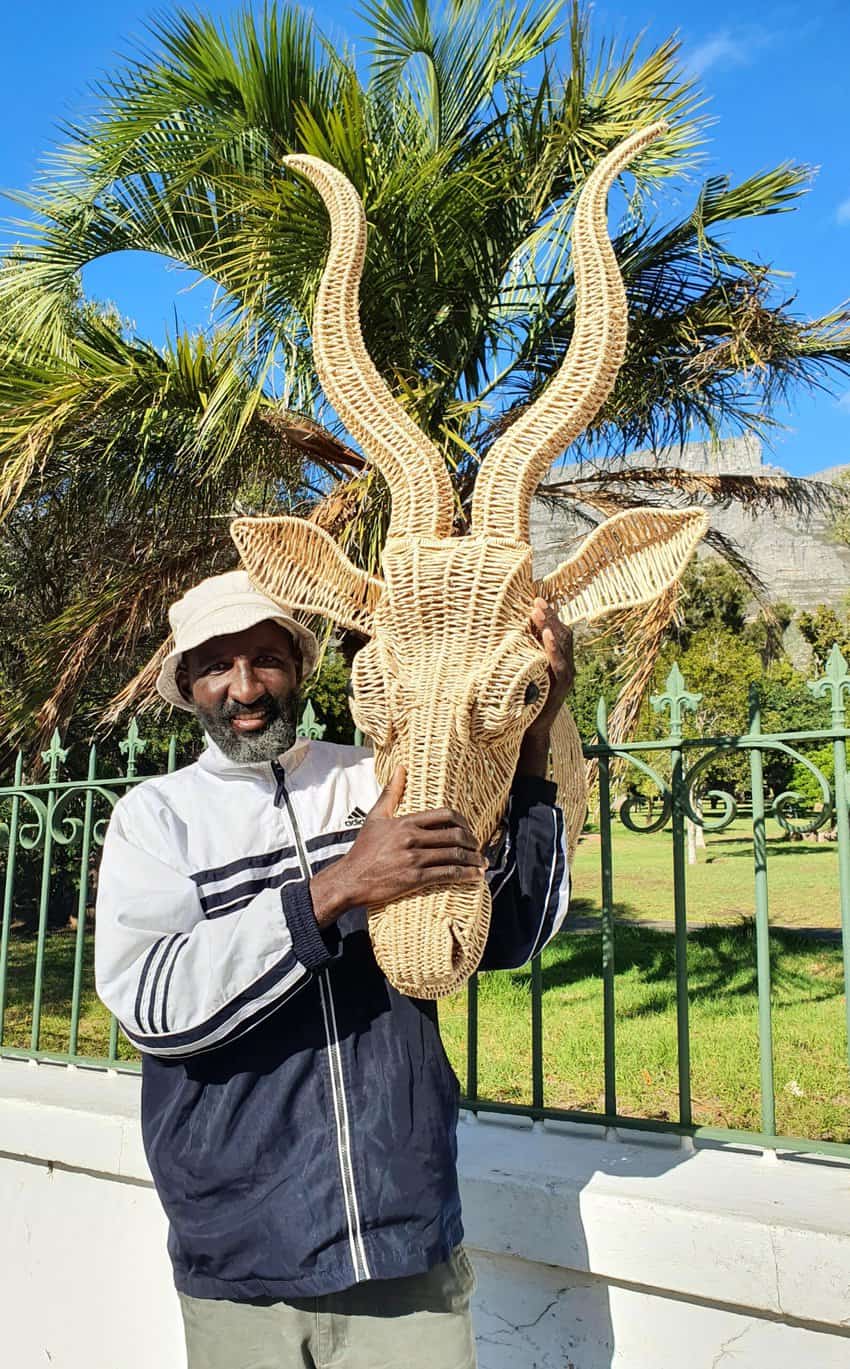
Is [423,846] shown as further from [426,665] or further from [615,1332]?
[615,1332]

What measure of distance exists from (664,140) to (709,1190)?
5590 millimetres

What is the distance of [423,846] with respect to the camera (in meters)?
1.32

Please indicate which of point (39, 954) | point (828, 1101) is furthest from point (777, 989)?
point (39, 954)

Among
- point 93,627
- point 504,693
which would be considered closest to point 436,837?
point 504,693

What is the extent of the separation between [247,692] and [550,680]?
0.61 metres

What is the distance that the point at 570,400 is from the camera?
1.58 m

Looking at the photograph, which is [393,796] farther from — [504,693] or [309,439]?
[309,439]

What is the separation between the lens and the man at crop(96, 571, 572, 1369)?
148 cm

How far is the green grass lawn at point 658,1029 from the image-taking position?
483 centimetres

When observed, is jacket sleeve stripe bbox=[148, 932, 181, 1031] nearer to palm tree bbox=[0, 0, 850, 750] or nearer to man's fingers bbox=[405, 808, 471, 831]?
man's fingers bbox=[405, 808, 471, 831]

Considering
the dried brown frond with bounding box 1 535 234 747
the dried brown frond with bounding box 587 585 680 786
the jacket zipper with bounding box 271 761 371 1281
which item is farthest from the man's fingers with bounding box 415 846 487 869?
the dried brown frond with bounding box 1 535 234 747

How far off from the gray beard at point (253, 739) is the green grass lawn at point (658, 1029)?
3552mm

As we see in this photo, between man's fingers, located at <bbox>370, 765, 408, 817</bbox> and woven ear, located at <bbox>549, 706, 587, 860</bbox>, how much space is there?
455mm

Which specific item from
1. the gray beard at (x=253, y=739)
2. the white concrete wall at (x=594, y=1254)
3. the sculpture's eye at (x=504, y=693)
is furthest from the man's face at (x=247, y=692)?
the white concrete wall at (x=594, y=1254)
